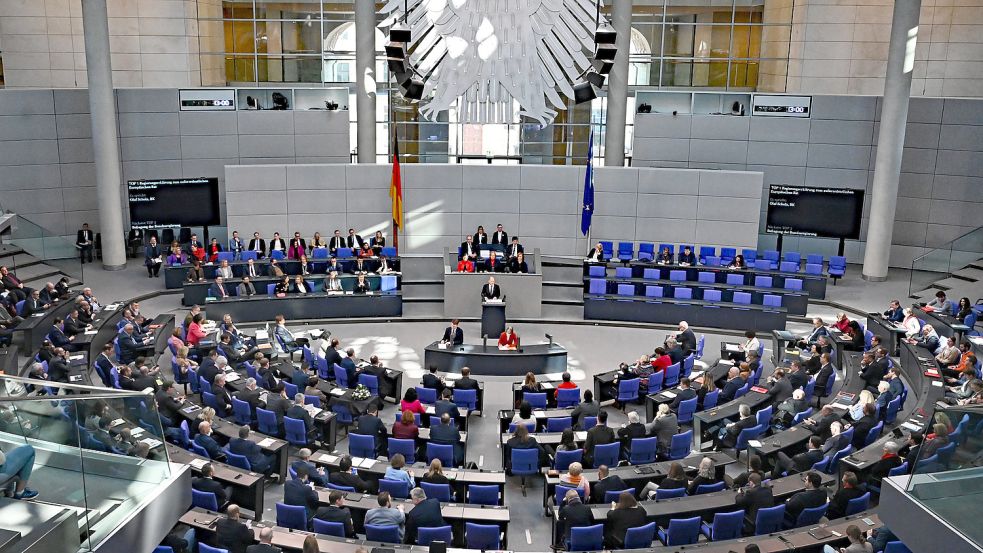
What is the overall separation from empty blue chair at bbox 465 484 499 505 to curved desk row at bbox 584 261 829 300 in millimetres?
11061

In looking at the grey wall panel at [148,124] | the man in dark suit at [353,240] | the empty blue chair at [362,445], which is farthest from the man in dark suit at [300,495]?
the grey wall panel at [148,124]

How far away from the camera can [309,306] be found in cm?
1908

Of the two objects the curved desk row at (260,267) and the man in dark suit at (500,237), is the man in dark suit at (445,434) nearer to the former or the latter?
the curved desk row at (260,267)

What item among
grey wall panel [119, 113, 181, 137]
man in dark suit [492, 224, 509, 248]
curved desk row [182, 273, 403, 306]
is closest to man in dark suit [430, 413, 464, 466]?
curved desk row [182, 273, 403, 306]

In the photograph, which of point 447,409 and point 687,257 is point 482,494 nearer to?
point 447,409

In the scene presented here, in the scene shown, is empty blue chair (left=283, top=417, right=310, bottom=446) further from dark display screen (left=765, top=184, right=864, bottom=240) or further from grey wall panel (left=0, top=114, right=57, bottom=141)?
dark display screen (left=765, top=184, right=864, bottom=240)

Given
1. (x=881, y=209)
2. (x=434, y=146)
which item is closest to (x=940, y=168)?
(x=881, y=209)

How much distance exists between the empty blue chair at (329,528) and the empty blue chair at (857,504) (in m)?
5.69

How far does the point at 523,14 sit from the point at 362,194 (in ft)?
58.2

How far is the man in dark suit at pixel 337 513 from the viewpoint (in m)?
9.16

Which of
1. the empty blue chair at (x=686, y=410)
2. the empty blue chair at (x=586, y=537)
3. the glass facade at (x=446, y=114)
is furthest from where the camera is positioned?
the glass facade at (x=446, y=114)

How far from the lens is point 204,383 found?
13438mm

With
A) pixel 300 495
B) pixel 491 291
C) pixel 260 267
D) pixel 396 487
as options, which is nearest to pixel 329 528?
pixel 300 495

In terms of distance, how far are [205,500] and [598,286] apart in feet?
38.8
